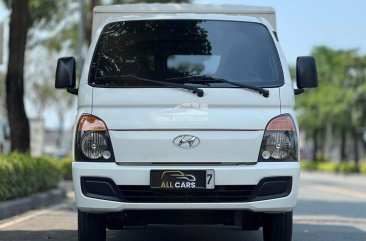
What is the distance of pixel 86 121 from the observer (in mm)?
5652

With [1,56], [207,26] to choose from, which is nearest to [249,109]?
[207,26]

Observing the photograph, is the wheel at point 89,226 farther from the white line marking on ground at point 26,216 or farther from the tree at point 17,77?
the tree at point 17,77

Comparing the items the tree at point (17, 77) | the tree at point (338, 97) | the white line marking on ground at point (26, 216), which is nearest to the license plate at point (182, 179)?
the white line marking on ground at point (26, 216)

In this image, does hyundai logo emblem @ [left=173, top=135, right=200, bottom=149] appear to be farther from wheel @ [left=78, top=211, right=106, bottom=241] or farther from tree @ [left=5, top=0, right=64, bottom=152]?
tree @ [left=5, top=0, right=64, bottom=152]

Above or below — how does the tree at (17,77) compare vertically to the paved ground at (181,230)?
above

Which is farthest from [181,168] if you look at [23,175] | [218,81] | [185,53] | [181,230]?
[23,175]

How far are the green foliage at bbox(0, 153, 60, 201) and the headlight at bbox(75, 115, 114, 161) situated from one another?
5543mm

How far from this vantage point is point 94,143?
559cm

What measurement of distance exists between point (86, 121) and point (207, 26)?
1.59 meters

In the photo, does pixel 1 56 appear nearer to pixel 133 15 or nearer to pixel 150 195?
pixel 133 15

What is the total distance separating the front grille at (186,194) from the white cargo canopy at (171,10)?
2213 millimetres

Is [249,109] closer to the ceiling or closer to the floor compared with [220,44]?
closer to the floor

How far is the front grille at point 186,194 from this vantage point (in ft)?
18.2

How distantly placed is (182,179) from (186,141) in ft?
1.09
